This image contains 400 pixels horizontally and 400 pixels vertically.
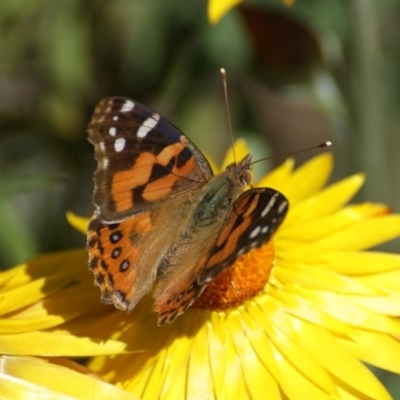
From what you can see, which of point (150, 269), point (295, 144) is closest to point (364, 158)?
point (150, 269)

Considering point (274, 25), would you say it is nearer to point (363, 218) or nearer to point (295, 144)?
point (363, 218)

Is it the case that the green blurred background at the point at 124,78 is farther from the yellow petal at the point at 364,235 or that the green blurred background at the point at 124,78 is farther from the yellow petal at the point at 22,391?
Result: the yellow petal at the point at 22,391

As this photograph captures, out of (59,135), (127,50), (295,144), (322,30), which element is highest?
(322,30)

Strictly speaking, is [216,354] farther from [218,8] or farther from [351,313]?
[218,8]

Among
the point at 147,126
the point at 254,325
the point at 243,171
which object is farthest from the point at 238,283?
the point at 147,126

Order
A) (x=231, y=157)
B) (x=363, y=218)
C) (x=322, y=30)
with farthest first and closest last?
1. (x=322, y=30)
2. (x=231, y=157)
3. (x=363, y=218)

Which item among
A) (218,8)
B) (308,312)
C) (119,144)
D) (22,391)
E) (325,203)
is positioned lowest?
(22,391)

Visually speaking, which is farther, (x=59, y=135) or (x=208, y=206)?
(x=59, y=135)
